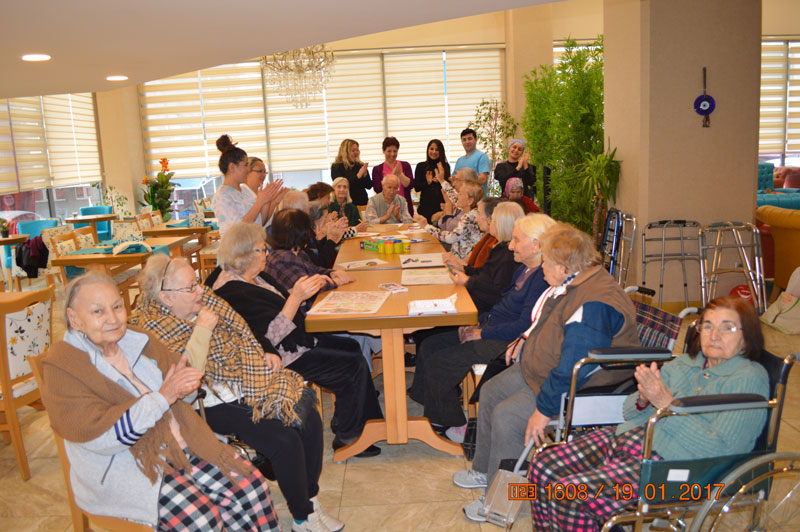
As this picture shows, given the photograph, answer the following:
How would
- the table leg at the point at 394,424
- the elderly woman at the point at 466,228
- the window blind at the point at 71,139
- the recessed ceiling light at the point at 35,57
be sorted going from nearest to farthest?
the recessed ceiling light at the point at 35,57 < the table leg at the point at 394,424 < the elderly woman at the point at 466,228 < the window blind at the point at 71,139

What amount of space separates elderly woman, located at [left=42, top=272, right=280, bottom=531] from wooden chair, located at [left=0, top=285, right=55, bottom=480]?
4.26ft

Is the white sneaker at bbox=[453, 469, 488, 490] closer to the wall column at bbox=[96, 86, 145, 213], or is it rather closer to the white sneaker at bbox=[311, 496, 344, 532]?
the white sneaker at bbox=[311, 496, 344, 532]

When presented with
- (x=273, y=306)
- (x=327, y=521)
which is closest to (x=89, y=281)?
(x=273, y=306)

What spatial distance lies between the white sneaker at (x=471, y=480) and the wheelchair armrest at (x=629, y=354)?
101cm

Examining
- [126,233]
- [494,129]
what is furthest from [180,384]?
[494,129]

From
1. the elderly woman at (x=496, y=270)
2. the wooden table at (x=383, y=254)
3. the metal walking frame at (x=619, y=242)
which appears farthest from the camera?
the metal walking frame at (x=619, y=242)

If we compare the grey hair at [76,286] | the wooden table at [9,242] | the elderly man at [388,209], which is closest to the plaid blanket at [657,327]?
the grey hair at [76,286]

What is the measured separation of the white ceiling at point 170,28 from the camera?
2279 mm

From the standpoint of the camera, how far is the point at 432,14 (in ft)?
9.41

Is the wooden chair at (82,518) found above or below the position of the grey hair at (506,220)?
below

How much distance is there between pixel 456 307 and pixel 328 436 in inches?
45.8

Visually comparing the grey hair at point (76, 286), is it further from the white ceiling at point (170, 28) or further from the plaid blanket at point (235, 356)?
the white ceiling at point (170, 28)

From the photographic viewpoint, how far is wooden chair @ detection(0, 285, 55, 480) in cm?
309

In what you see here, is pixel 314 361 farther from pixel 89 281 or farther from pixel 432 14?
pixel 432 14
